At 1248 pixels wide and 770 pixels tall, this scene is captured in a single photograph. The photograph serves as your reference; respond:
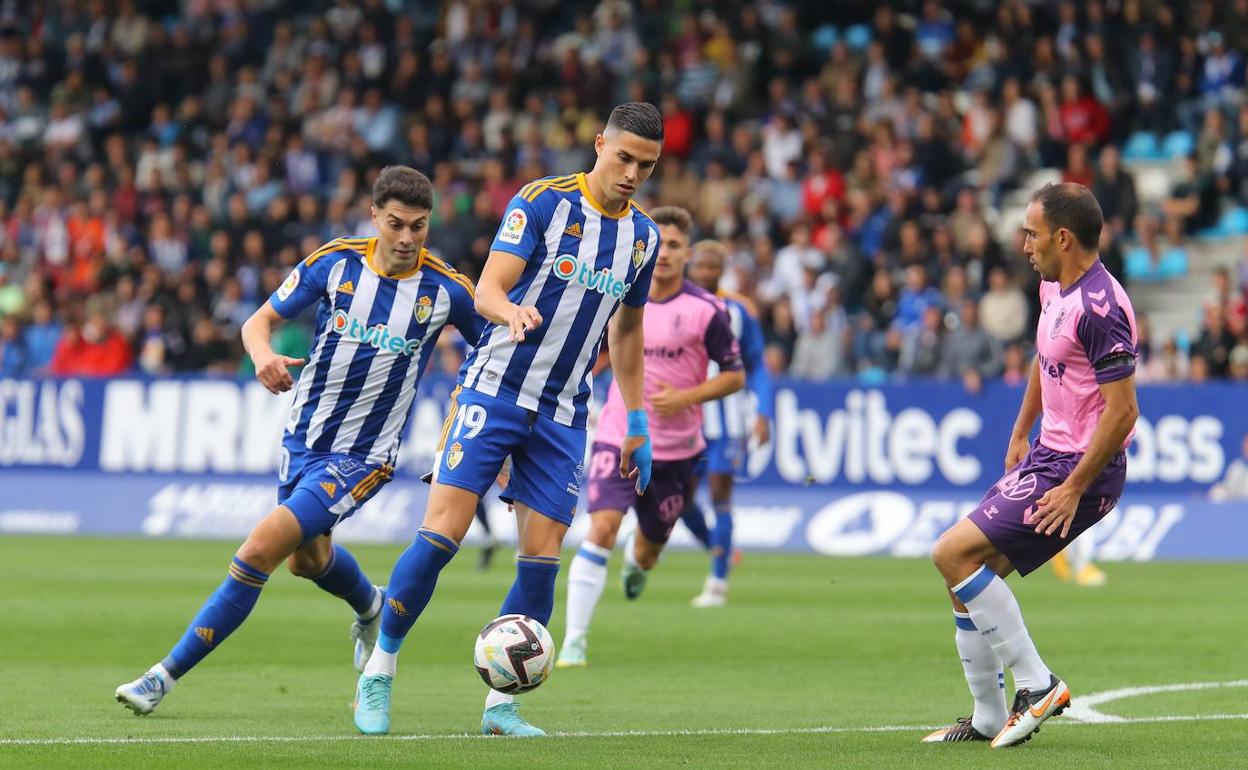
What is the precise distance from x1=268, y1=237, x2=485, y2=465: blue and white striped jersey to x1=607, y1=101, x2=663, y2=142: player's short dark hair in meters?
1.31

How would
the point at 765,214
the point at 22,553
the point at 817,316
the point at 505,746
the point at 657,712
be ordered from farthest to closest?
the point at 765,214 → the point at 817,316 → the point at 22,553 → the point at 657,712 → the point at 505,746

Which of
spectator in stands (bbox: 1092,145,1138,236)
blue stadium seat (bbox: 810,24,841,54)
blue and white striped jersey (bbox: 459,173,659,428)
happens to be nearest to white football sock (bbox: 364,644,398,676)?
blue and white striped jersey (bbox: 459,173,659,428)

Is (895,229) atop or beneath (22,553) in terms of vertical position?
atop

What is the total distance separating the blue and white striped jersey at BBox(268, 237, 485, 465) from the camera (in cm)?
938

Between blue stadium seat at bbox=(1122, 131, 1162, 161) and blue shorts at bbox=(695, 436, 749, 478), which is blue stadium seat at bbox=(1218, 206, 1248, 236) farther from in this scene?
blue shorts at bbox=(695, 436, 749, 478)

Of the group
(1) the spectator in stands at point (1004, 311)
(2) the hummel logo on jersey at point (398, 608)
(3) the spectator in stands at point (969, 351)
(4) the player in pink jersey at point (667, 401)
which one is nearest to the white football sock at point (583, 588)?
(4) the player in pink jersey at point (667, 401)

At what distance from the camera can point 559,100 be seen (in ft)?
100

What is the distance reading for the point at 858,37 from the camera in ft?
97.7

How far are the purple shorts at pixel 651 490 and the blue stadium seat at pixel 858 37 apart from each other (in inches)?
672

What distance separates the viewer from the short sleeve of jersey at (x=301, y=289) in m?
9.14

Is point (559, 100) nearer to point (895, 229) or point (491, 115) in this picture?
point (491, 115)

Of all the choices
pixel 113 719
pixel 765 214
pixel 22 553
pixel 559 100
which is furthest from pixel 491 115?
pixel 113 719

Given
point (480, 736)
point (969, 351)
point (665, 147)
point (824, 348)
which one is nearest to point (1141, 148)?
point (969, 351)

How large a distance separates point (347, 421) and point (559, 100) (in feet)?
70.8
